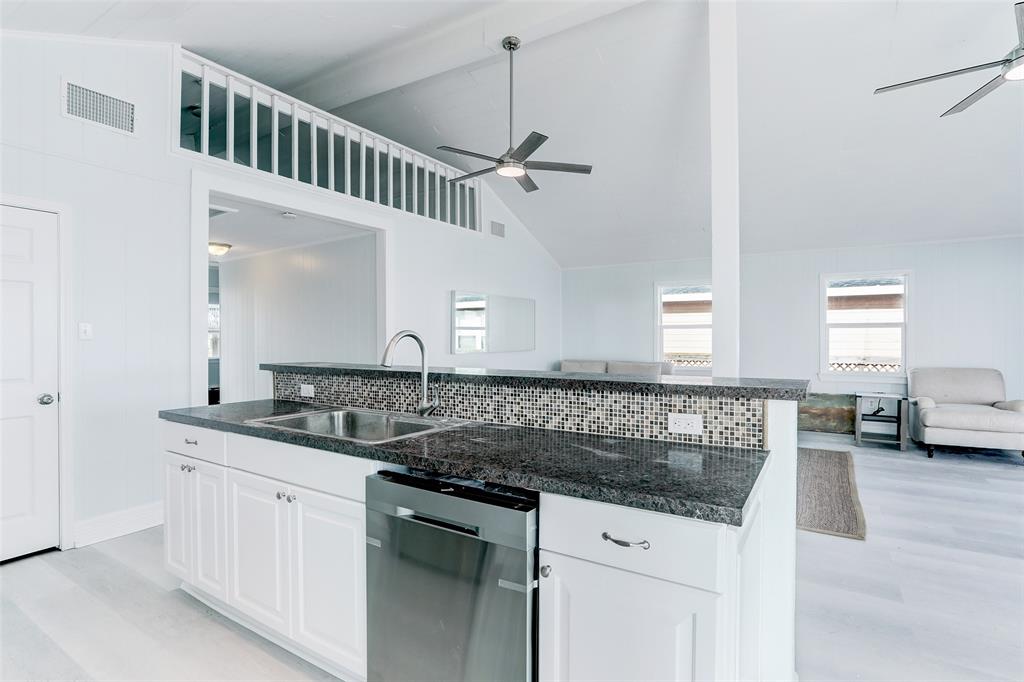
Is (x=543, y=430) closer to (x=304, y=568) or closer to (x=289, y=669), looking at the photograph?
(x=304, y=568)

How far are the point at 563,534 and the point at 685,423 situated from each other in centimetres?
67

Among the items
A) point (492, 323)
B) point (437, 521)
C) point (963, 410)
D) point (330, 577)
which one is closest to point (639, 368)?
point (492, 323)

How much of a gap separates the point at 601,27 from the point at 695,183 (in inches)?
84.9

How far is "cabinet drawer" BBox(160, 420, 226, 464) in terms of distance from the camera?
2.16m

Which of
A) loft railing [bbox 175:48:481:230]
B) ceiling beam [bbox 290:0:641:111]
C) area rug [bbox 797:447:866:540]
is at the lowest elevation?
area rug [bbox 797:447:866:540]

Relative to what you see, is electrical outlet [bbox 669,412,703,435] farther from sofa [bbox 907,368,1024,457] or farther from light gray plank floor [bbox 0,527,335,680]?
sofa [bbox 907,368,1024,457]

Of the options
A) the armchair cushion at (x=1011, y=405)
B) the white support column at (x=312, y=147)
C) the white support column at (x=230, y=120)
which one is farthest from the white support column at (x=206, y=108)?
the armchair cushion at (x=1011, y=405)

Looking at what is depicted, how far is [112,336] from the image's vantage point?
3.23 m

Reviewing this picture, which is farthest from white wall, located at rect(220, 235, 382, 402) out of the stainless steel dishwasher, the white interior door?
the stainless steel dishwasher

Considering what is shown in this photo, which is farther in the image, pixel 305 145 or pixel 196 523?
pixel 305 145

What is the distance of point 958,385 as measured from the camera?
18.7ft

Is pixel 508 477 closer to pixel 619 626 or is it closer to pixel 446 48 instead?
pixel 619 626

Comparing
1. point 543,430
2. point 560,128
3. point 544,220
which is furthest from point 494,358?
point 543,430

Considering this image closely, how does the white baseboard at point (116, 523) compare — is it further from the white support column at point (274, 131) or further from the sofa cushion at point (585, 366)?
the sofa cushion at point (585, 366)
